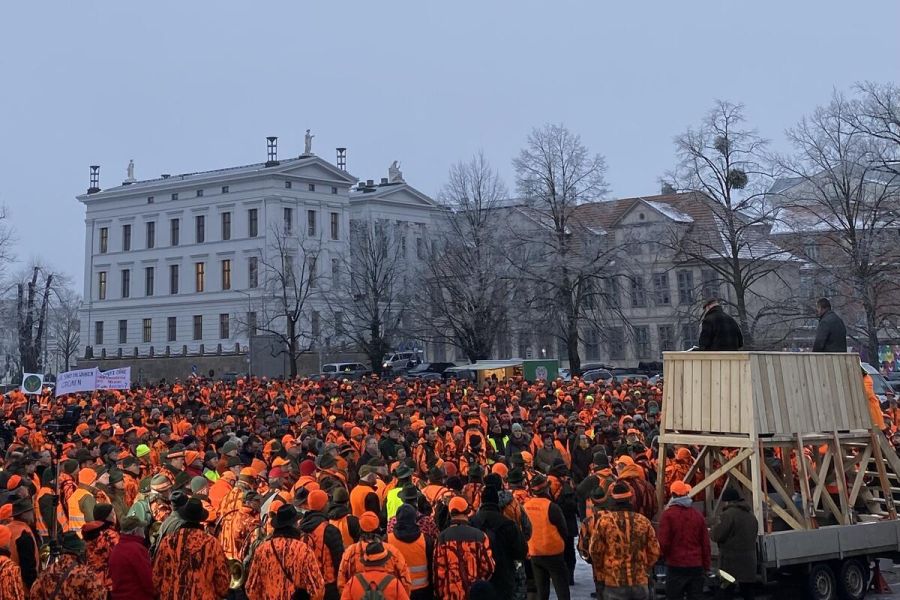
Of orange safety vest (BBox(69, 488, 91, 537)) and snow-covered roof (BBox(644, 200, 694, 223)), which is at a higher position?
snow-covered roof (BBox(644, 200, 694, 223))

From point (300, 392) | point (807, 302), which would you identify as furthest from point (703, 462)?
point (807, 302)

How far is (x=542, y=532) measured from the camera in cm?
920

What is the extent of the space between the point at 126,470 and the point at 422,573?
5149 mm

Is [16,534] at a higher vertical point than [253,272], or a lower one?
lower

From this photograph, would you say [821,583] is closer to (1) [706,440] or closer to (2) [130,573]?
(1) [706,440]

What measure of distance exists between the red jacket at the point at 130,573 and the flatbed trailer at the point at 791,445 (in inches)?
231

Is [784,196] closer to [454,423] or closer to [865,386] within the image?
[454,423]

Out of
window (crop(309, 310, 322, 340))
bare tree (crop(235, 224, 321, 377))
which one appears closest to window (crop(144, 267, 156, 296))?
bare tree (crop(235, 224, 321, 377))

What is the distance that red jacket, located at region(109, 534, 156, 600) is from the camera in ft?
22.7

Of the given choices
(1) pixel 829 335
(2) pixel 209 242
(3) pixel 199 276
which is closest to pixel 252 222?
(2) pixel 209 242

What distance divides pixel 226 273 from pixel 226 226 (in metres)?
3.38

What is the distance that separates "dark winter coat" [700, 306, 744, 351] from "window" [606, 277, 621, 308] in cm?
3173

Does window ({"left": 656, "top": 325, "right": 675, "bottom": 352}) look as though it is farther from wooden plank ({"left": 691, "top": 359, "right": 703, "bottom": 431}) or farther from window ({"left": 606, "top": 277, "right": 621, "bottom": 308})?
wooden plank ({"left": 691, "top": 359, "right": 703, "bottom": 431})

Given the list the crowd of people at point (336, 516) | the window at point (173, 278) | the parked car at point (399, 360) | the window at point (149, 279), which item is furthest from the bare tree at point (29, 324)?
the crowd of people at point (336, 516)
